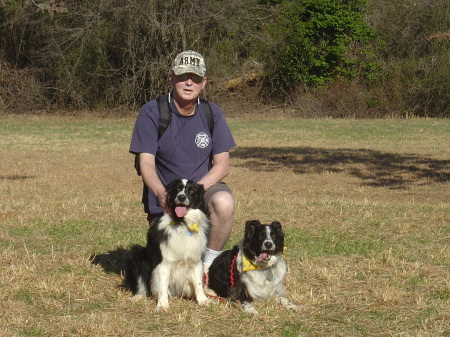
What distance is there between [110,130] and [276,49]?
1253cm

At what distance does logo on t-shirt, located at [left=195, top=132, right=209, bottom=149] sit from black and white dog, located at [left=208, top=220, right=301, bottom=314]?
90cm

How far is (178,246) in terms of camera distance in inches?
234

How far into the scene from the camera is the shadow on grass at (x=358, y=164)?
16.4 meters

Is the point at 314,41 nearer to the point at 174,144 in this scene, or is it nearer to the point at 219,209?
the point at 174,144

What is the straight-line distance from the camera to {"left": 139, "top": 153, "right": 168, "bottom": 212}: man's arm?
6062 millimetres

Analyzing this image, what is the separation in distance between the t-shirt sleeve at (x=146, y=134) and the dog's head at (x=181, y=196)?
2.03ft

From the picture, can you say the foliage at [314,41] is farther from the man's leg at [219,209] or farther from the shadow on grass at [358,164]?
the man's leg at [219,209]

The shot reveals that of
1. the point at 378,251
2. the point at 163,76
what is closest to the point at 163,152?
the point at 378,251

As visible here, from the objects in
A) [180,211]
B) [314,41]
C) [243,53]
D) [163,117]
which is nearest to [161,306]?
[180,211]

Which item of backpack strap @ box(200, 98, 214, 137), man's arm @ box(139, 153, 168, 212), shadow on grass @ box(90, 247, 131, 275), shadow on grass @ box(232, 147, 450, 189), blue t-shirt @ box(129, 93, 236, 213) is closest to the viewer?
man's arm @ box(139, 153, 168, 212)

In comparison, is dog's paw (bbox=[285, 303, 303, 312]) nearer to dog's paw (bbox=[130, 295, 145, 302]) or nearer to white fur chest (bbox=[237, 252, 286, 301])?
white fur chest (bbox=[237, 252, 286, 301])

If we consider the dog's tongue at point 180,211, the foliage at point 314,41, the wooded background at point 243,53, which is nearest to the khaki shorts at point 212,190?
the dog's tongue at point 180,211

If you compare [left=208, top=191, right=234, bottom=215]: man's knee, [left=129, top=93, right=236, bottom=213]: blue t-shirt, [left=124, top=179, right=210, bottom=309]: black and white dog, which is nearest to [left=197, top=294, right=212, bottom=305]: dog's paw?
[left=124, top=179, right=210, bottom=309]: black and white dog

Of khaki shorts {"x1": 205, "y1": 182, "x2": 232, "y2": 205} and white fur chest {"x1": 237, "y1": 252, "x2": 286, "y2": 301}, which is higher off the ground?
khaki shorts {"x1": 205, "y1": 182, "x2": 232, "y2": 205}
